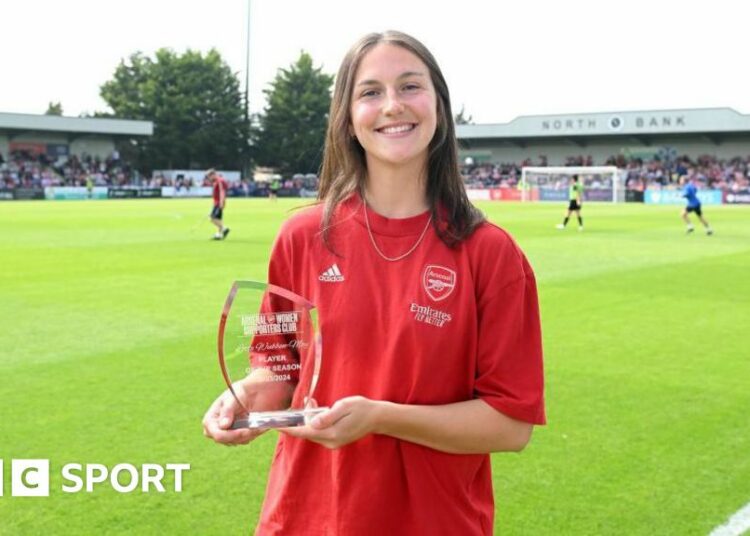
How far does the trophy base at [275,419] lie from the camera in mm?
1942

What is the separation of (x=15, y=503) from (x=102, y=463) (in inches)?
22.2

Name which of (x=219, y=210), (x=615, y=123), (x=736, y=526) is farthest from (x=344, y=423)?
(x=615, y=123)

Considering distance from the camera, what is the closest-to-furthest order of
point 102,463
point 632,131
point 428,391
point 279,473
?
point 428,391, point 279,473, point 102,463, point 632,131

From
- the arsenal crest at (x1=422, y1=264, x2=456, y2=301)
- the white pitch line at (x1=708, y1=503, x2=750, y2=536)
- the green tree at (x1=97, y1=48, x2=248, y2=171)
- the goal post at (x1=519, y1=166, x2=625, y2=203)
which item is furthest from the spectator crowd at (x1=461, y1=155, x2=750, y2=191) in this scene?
the arsenal crest at (x1=422, y1=264, x2=456, y2=301)

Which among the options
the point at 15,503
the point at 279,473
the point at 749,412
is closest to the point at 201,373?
the point at 15,503

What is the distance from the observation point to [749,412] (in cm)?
612

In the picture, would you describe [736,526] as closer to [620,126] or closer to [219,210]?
[219,210]

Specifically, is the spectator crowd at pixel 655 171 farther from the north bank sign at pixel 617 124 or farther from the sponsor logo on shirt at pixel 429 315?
the sponsor logo on shirt at pixel 429 315

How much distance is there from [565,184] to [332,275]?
5367cm

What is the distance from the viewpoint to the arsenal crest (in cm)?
201

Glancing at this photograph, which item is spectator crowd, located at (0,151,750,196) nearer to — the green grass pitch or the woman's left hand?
the green grass pitch

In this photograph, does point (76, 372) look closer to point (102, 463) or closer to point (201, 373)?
point (201, 373)

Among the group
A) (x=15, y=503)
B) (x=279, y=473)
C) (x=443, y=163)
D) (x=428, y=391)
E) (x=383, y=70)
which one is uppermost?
(x=383, y=70)

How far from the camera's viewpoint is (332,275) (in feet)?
6.85
